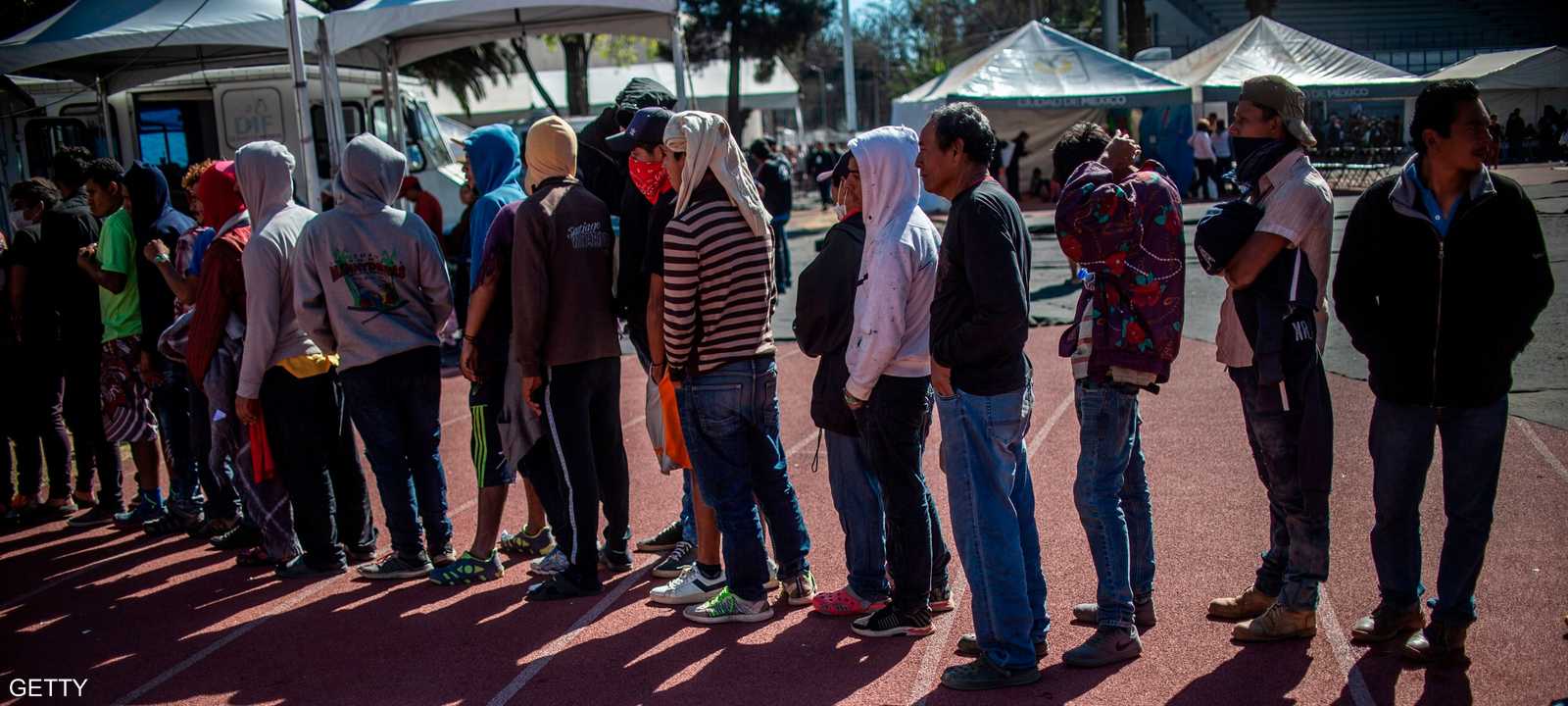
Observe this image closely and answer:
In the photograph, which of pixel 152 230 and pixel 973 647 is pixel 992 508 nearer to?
pixel 973 647

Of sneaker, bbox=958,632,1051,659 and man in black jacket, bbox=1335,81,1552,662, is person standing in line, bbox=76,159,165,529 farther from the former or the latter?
man in black jacket, bbox=1335,81,1552,662

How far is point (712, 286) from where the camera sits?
4504 millimetres

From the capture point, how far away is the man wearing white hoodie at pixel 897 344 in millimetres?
4012

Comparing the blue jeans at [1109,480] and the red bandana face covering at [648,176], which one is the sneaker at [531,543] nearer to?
the red bandana face covering at [648,176]

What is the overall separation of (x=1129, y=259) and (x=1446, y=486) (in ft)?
4.19

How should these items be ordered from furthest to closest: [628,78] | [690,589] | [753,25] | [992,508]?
[628,78], [753,25], [690,589], [992,508]

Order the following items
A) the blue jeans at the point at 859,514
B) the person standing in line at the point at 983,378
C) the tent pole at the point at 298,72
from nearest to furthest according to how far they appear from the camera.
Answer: the person standing in line at the point at 983,378 → the blue jeans at the point at 859,514 → the tent pole at the point at 298,72

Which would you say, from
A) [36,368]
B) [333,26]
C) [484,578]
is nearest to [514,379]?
[484,578]

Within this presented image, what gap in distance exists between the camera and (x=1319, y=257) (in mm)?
4160

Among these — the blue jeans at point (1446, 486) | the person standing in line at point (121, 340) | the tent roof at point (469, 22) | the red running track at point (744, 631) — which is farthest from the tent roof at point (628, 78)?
the blue jeans at point (1446, 486)

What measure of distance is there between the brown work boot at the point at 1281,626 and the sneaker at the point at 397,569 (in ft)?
12.0

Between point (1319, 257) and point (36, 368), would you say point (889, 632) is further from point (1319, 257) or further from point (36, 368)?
point (36, 368)

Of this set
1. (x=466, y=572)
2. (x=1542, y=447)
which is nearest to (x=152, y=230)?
(x=466, y=572)

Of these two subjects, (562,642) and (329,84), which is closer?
(562,642)
